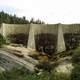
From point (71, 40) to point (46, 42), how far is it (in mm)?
3846

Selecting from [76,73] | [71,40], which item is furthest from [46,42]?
[76,73]

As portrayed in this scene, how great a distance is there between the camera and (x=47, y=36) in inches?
2069

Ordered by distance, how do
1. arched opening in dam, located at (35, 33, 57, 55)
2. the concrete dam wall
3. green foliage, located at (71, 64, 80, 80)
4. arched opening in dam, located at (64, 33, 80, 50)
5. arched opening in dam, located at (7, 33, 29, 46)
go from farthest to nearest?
arched opening in dam, located at (7, 33, 29, 46) < arched opening in dam, located at (35, 33, 57, 55) < the concrete dam wall < arched opening in dam, located at (64, 33, 80, 50) < green foliage, located at (71, 64, 80, 80)

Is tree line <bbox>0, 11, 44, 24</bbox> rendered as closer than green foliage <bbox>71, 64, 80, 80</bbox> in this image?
No

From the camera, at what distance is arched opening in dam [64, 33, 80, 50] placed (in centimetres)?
4968

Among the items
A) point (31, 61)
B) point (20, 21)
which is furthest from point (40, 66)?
point (20, 21)

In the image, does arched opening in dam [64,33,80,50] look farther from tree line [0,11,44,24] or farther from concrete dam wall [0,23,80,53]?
tree line [0,11,44,24]

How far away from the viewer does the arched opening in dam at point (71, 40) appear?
49684 mm

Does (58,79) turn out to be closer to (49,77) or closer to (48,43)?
(49,77)

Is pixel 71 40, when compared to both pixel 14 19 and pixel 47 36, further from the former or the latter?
pixel 14 19

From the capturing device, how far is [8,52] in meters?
42.0

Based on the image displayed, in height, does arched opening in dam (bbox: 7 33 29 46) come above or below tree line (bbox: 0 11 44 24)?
below

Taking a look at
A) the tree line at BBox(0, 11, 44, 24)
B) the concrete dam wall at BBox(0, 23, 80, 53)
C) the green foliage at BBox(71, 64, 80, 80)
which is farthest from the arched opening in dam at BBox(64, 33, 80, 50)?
the green foliage at BBox(71, 64, 80, 80)

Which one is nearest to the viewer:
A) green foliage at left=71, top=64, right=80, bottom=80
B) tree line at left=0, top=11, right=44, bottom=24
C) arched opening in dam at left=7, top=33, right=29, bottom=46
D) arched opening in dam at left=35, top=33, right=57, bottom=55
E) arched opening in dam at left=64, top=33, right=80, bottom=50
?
green foliage at left=71, top=64, right=80, bottom=80
